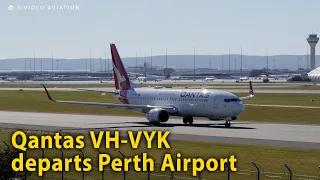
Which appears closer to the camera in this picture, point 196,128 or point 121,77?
point 196,128

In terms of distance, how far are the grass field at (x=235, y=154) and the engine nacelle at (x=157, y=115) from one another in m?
16.5

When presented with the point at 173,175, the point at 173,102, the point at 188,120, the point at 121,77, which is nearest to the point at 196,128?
the point at 188,120

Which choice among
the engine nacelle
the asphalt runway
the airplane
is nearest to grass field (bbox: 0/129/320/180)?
the asphalt runway

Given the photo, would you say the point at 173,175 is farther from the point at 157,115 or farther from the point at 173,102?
the point at 173,102

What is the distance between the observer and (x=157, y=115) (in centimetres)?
7569

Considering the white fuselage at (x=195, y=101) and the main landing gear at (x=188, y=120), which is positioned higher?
the white fuselage at (x=195, y=101)

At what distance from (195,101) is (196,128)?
4076 mm

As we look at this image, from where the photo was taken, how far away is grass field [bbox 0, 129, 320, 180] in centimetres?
4112

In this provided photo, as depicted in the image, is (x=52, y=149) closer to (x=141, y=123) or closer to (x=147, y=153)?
(x=147, y=153)

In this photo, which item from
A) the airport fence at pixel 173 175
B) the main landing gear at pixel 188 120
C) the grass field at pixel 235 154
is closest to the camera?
the airport fence at pixel 173 175

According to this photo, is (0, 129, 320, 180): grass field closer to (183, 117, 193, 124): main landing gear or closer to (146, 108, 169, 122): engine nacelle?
(146, 108, 169, 122): engine nacelle

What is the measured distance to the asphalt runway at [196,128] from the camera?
6045 cm

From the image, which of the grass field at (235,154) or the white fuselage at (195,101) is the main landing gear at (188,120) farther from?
the grass field at (235,154)

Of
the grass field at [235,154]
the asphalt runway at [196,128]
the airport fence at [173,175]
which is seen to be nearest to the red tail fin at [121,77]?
the asphalt runway at [196,128]
